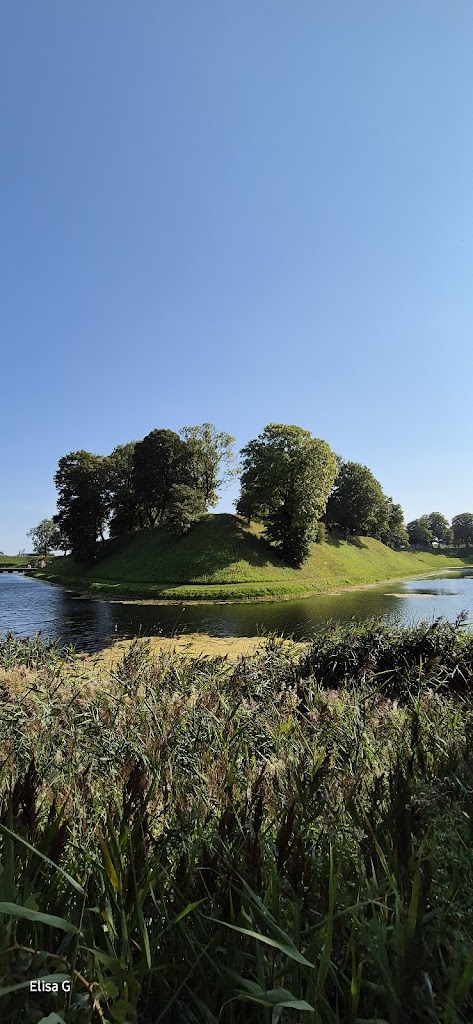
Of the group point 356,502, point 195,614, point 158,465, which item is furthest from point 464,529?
point 195,614

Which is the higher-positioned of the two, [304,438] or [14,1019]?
[304,438]


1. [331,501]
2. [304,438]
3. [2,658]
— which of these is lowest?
[2,658]

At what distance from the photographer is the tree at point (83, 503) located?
5616 cm

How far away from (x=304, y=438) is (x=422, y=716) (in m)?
46.5

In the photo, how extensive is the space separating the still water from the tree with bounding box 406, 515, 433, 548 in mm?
86030

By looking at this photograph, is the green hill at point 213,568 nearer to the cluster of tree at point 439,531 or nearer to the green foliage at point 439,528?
the cluster of tree at point 439,531

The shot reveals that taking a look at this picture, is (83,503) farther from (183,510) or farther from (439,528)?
(439,528)

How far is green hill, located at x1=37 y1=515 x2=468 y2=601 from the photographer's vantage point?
36219mm

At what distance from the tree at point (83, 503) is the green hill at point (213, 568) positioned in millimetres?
2268

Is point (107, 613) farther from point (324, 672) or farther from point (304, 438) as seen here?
point (304, 438)

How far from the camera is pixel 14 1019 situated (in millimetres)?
1073

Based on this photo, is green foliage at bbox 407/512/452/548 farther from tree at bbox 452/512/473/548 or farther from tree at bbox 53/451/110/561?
tree at bbox 53/451/110/561

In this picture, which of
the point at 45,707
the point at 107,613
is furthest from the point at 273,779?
the point at 107,613

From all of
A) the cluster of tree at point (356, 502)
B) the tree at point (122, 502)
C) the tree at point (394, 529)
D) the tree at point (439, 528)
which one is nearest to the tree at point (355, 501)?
the cluster of tree at point (356, 502)
